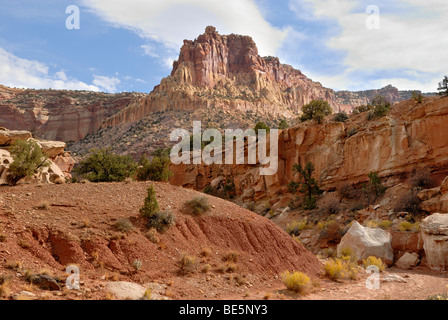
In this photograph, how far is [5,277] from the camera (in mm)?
8633

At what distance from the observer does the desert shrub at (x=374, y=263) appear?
15844 mm

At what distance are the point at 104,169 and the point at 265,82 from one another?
347ft

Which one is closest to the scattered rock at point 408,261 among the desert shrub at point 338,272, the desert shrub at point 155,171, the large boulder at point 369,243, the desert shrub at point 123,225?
the large boulder at point 369,243

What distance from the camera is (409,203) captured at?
22.3 meters

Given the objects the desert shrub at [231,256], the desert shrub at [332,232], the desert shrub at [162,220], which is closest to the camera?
the desert shrub at [231,256]

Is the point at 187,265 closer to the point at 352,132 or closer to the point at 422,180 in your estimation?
the point at 422,180

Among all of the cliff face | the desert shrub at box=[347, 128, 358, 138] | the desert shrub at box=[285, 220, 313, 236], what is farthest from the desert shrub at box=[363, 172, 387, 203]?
the cliff face

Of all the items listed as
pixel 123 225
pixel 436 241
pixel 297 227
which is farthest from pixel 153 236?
pixel 297 227

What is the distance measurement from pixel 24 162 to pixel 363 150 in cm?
2485

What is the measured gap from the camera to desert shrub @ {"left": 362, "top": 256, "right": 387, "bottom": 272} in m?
15.8

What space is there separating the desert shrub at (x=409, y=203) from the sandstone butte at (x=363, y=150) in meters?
3.66

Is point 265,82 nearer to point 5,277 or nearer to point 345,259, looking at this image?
point 345,259

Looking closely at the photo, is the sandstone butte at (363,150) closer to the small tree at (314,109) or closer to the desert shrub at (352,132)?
the desert shrub at (352,132)

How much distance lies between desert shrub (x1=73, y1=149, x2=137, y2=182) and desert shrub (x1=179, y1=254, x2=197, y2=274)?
1382cm
